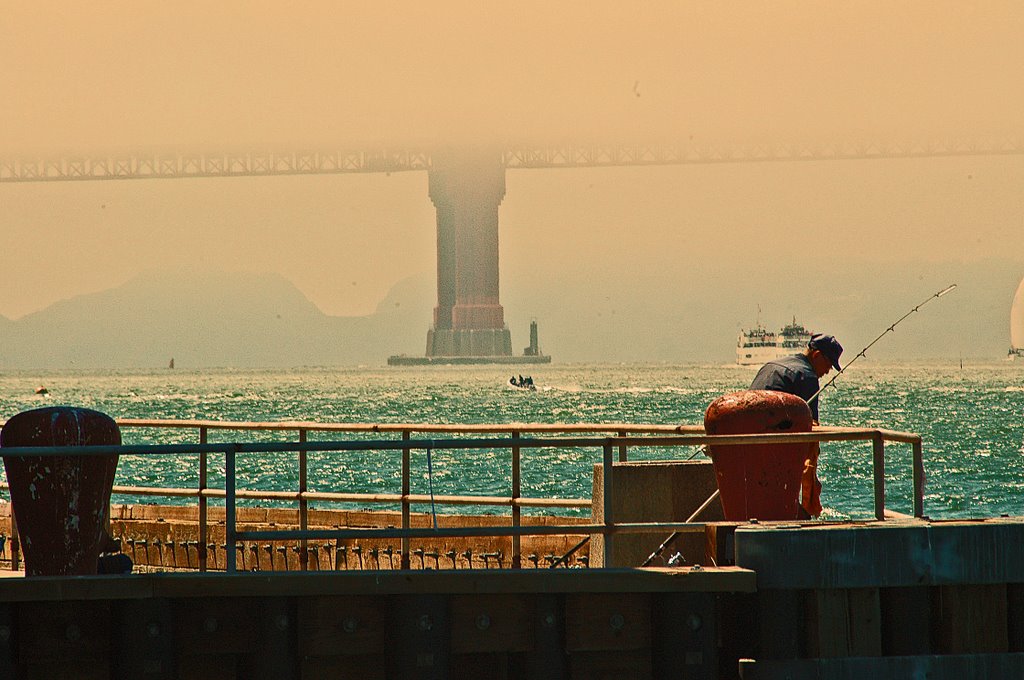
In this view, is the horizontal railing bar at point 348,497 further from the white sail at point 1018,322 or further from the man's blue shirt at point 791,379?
the white sail at point 1018,322

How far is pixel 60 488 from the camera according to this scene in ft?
26.8

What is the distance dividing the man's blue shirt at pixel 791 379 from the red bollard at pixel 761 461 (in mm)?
746

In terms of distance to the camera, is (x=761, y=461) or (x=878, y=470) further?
(x=761, y=461)

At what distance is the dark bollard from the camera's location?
26.7 feet

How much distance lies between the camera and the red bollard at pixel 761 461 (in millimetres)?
8609

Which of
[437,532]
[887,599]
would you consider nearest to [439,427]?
[437,532]

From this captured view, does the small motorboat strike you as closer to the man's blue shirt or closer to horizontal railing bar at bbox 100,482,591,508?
horizontal railing bar at bbox 100,482,591,508

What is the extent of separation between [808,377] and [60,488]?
4.00 meters

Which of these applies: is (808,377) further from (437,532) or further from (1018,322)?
(1018,322)

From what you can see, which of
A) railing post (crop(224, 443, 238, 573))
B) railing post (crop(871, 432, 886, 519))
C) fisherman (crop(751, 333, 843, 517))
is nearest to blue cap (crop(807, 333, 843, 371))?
fisherman (crop(751, 333, 843, 517))

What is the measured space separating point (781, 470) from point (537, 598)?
1.41 meters

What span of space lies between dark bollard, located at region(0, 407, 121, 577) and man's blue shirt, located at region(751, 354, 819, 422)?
352 cm

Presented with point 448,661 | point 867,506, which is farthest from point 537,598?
point 867,506

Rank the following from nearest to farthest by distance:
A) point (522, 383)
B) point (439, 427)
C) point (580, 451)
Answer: point (439, 427)
point (580, 451)
point (522, 383)
